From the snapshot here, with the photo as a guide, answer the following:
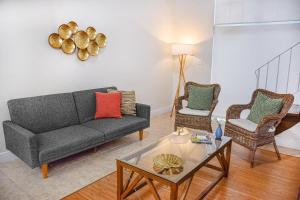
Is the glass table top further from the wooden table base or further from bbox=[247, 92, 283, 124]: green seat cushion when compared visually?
bbox=[247, 92, 283, 124]: green seat cushion

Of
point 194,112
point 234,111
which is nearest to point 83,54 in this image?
point 194,112

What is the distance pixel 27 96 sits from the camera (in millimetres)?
3172

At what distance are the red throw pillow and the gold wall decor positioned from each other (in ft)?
2.31

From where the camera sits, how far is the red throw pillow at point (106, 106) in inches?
142

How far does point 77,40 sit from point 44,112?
1.21 meters

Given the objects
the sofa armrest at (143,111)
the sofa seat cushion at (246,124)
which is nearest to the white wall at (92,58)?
the sofa armrest at (143,111)

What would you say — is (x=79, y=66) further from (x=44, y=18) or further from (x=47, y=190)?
(x=47, y=190)

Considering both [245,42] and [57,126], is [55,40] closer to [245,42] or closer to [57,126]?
[57,126]

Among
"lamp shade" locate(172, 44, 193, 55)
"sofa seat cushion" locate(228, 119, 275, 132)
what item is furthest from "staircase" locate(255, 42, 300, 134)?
"lamp shade" locate(172, 44, 193, 55)

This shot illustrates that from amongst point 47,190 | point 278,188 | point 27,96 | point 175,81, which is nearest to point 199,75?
point 175,81

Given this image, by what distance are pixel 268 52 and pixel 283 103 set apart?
1.64m

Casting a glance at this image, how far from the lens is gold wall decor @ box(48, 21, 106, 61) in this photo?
3346 millimetres

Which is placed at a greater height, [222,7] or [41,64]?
[222,7]

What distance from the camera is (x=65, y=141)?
2.76 meters
